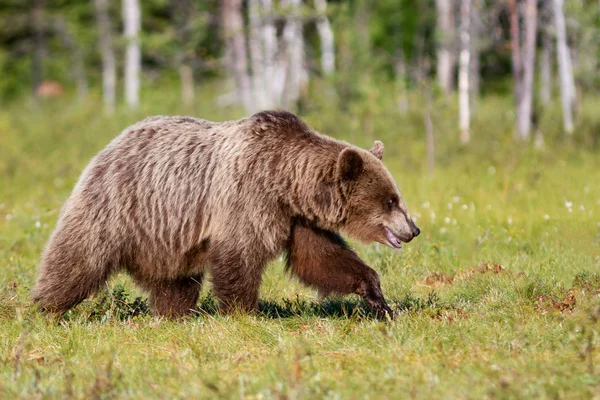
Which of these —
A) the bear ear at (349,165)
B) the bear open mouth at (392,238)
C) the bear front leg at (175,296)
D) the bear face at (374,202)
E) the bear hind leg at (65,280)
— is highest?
the bear ear at (349,165)

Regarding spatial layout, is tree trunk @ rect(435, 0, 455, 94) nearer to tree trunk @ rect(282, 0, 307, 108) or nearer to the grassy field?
tree trunk @ rect(282, 0, 307, 108)

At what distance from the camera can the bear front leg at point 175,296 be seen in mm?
6770

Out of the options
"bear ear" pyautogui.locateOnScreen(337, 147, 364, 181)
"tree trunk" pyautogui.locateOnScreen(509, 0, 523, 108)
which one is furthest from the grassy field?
"tree trunk" pyautogui.locateOnScreen(509, 0, 523, 108)

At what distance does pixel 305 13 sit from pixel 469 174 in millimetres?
6944

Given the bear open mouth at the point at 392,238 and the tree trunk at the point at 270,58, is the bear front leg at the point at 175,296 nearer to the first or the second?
the bear open mouth at the point at 392,238

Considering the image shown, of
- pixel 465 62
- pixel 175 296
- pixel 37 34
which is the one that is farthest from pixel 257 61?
pixel 37 34

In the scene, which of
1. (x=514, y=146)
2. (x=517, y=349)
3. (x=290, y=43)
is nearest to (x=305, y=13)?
(x=290, y=43)

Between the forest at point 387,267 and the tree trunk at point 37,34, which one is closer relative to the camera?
the forest at point 387,267

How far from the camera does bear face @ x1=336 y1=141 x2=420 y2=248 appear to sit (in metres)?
6.18

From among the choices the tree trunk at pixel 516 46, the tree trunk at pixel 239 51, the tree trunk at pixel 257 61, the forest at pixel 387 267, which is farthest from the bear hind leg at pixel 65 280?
the tree trunk at pixel 239 51

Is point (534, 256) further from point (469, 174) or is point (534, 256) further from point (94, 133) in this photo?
point (94, 133)

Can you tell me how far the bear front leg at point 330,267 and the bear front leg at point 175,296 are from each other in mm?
1027

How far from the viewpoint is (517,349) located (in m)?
4.72

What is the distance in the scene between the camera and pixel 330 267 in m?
6.08
